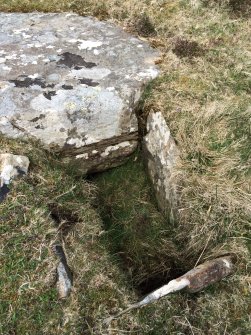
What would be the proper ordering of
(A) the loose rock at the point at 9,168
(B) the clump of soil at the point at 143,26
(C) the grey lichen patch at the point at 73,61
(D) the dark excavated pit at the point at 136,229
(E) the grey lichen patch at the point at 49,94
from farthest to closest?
(B) the clump of soil at the point at 143,26
(C) the grey lichen patch at the point at 73,61
(E) the grey lichen patch at the point at 49,94
(D) the dark excavated pit at the point at 136,229
(A) the loose rock at the point at 9,168

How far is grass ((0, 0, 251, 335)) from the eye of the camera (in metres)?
3.02

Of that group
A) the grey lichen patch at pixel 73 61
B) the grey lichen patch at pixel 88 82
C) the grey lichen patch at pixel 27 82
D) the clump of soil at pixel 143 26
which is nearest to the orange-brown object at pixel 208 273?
the grey lichen patch at pixel 88 82

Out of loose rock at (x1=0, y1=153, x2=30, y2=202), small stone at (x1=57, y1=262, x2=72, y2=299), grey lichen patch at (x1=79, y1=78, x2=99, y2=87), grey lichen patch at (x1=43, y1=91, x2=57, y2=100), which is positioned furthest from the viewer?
grey lichen patch at (x1=79, y1=78, x2=99, y2=87)

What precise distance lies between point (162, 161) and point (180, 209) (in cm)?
64

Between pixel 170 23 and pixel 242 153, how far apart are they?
2.15m

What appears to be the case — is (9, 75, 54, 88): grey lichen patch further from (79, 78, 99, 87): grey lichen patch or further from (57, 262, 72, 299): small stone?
(57, 262, 72, 299): small stone

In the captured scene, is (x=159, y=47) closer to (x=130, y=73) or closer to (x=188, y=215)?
(x=130, y=73)

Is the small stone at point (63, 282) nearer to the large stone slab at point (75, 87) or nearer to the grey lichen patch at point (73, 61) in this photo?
the large stone slab at point (75, 87)

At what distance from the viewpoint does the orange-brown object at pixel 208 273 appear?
311 cm

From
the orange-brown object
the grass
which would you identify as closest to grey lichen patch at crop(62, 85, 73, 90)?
the grass

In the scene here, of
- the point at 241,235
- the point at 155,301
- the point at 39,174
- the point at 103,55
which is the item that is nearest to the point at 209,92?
the point at 103,55

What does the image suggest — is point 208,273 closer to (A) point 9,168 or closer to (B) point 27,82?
(A) point 9,168

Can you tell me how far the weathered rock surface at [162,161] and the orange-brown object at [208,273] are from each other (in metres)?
0.75

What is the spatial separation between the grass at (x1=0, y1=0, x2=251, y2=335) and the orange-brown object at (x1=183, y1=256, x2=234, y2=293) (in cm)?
9
